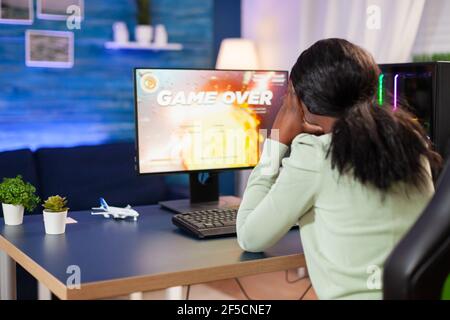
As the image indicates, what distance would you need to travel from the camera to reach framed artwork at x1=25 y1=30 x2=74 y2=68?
3594 millimetres

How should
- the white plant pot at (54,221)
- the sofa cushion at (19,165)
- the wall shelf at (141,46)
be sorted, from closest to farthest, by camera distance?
1. the white plant pot at (54,221)
2. the sofa cushion at (19,165)
3. the wall shelf at (141,46)

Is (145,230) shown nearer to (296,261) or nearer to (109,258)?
(109,258)

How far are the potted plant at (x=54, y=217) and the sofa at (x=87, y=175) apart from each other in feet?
4.74

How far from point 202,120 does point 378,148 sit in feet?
2.94

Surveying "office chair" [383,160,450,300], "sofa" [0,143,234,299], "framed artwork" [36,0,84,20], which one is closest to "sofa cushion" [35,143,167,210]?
"sofa" [0,143,234,299]

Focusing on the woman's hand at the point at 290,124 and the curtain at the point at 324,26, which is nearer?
the woman's hand at the point at 290,124

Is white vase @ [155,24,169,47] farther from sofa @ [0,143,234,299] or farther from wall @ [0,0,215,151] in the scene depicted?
sofa @ [0,143,234,299]

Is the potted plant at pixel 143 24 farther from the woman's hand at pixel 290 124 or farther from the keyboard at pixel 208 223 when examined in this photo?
the woman's hand at pixel 290 124

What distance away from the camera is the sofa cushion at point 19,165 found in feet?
10.5

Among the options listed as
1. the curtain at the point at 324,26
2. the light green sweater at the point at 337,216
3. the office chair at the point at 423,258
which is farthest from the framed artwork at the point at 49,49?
the office chair at the point at 423,258

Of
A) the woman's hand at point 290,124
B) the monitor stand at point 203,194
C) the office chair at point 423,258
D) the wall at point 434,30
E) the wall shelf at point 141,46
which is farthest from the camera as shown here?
the wall shelf at point 141,46

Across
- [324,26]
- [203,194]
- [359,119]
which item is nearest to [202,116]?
[203,194]

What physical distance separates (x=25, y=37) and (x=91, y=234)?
2115 mm

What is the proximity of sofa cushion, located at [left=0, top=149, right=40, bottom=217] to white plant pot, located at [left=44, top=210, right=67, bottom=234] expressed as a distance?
4.92 feet
